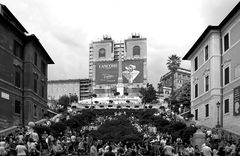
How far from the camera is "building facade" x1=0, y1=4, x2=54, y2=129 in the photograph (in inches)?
1727

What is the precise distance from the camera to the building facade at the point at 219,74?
40344mm

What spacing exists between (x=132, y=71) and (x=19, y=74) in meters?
96.6

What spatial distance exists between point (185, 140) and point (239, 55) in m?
8.66

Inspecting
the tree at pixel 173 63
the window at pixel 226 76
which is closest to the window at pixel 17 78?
the window at pixel 226 76

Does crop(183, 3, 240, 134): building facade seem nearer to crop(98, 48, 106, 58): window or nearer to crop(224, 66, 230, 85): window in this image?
crop(224, 66, 230, 85): window

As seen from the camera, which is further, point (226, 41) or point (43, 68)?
point (43, 68)

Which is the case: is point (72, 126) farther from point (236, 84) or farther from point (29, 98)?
point (236, 84)

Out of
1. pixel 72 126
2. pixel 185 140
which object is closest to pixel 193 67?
pixel 72 126

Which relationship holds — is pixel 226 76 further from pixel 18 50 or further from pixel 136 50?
pixel 136 50

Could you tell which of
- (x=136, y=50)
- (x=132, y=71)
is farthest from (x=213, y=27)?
(x=136, y=50)

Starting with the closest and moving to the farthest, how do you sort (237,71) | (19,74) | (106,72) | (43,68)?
(237,71)
(19,74)
(43,68)
(106,72)

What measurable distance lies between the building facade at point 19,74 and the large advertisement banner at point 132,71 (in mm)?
84356

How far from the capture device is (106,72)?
147 metres

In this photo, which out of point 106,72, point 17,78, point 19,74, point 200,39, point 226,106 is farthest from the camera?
point 106,72
